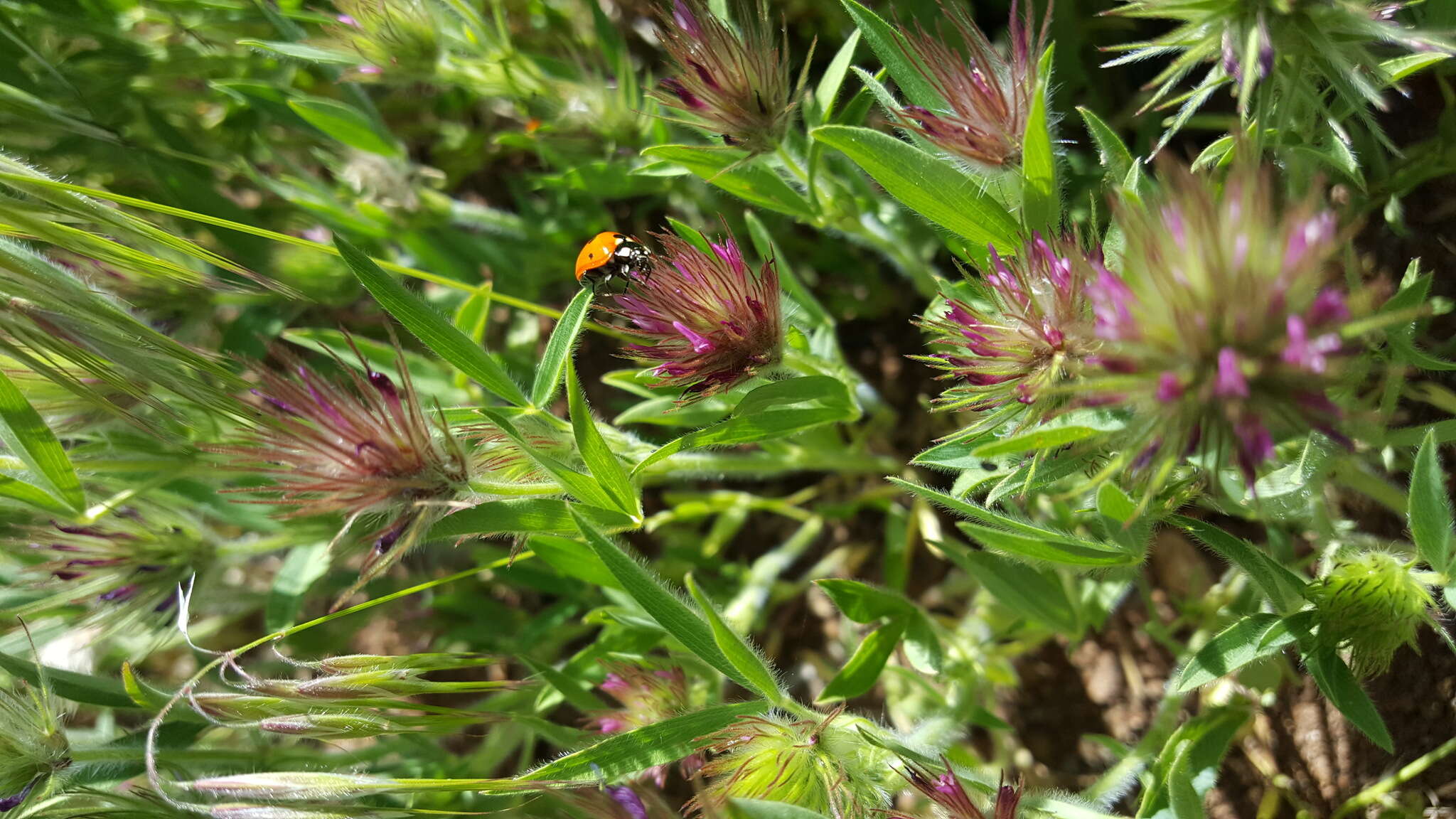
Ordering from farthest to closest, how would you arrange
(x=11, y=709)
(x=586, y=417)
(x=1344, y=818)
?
(x=1344, y=818)
(x=11, y=709)
(x=586, y=417)

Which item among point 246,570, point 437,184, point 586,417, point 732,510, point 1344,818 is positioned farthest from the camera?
point 246,570

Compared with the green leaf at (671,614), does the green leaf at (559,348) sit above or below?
above

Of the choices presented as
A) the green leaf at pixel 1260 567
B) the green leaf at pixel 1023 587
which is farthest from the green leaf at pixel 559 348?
the green leaf at pixel 1260 567

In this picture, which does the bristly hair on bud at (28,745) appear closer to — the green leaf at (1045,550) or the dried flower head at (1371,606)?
the green leaf at (1045,550)

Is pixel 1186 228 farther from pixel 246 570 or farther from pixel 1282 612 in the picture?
pixel 246 570

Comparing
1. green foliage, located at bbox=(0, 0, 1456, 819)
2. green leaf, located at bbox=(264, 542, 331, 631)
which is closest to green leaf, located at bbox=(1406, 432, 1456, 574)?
green foliage, located at bbox=(0, 0, 1456, 819)

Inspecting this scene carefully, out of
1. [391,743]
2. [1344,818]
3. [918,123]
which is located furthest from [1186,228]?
Answer: [391,743]

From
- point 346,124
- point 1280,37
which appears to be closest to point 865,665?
point 1280,37
